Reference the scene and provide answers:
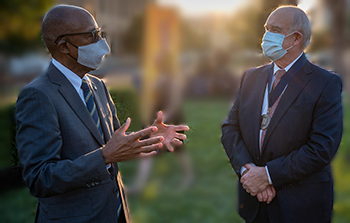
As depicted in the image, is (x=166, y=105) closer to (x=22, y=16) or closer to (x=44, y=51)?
(x=44, y=51)

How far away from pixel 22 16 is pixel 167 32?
2.75m

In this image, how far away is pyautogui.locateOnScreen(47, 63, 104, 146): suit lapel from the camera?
1867mm

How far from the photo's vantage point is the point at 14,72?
250 centimetres

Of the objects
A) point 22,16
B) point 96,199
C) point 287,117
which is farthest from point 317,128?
point 22,16

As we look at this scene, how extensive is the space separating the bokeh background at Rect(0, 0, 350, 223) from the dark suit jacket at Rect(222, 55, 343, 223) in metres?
0.58

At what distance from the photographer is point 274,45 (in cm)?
232

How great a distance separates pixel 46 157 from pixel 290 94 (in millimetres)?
1784

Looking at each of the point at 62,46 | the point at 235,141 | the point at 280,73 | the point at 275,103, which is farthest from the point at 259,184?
the point at 62,46

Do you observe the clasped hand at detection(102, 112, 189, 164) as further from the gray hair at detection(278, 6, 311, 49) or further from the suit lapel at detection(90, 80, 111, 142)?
the gray hair at detection(278, 6, 311, 49)

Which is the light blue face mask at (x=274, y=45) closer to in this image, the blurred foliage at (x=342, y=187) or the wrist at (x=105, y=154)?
the wrist at (x=105, y=154)

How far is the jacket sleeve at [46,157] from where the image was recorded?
166 centimetres

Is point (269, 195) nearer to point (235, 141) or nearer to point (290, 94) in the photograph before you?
point (235, 141)

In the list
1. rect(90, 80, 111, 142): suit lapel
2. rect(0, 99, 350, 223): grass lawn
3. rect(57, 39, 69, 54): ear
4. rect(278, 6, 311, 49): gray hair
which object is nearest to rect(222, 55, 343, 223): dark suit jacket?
rect(278, 6, 311, 49): gray hair

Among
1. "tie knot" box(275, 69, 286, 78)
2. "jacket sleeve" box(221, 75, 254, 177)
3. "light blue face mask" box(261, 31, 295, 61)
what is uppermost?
"light blue face mask" box(261, 31, 295, 61)
